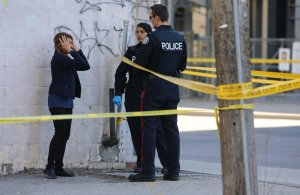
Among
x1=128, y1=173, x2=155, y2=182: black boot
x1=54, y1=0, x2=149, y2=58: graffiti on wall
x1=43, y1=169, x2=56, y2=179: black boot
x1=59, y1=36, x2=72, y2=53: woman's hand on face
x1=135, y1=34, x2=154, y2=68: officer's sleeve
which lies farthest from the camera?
x1=54, y1=0, x2=149, y2=58: graffiti on wall

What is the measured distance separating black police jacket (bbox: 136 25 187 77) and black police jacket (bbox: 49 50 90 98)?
2.31ft

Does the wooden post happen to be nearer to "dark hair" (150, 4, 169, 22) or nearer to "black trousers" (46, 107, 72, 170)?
"dark hair" (150, 4, 169, 22)

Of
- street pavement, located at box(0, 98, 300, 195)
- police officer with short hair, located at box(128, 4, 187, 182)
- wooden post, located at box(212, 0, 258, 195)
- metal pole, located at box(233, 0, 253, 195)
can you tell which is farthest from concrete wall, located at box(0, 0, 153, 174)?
metal pole, located at box(233, 0, 253, 195)

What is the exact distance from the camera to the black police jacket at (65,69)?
326 inches

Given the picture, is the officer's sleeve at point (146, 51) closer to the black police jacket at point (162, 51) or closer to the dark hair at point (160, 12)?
the black police jacket at point (162, 51)

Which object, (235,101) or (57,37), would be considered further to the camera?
(57,37)

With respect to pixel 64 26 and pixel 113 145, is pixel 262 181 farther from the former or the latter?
pixel 64 26

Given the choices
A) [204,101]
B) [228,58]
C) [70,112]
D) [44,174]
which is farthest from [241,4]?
[204,101]

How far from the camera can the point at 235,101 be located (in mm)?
5211

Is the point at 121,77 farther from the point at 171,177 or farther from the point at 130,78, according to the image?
the point at 171,177

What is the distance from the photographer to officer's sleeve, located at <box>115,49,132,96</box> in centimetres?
860

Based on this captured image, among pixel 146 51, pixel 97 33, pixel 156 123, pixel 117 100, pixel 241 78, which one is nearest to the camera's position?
pixel 241 78

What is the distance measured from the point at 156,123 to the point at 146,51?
900mm

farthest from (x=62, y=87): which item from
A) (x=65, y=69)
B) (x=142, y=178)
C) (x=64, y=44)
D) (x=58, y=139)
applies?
(x=142, y=178)
